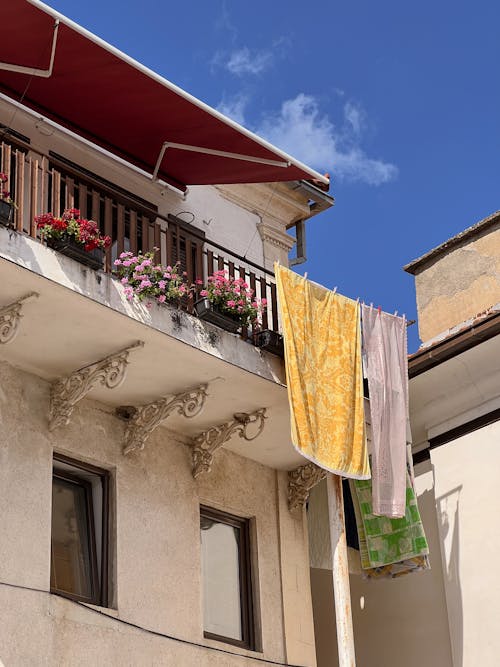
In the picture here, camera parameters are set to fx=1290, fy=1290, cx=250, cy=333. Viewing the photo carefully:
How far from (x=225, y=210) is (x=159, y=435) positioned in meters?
3.67

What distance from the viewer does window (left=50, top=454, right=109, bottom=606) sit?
444 inches

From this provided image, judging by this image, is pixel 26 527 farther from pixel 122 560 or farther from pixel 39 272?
pixel 39 272

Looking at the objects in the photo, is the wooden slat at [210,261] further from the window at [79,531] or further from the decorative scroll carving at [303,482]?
the decorative scroll carving at [303,482]

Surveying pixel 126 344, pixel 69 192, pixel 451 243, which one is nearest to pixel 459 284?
pixel 451 243

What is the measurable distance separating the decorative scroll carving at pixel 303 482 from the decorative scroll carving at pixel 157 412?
1.93 meters

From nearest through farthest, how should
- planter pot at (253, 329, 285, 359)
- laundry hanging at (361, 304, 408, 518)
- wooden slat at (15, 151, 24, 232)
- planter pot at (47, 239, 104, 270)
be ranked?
1. planter pot at (47, 239, 104, 270)
2. wooden slat at (15, 151, 24, 232)
3. planter pot at (253, 329, 285, 359)
4. laundry hanging at (361, 304, 408, 518)

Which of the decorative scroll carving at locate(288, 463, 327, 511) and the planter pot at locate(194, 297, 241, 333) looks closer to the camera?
the planter pot at locate(194, 297, 241, 333)

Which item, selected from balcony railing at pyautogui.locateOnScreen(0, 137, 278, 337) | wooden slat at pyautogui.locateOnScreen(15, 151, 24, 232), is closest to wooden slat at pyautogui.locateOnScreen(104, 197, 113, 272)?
balcony railing at pyautogui.locateOnScreen(0, 137, 278, 337)

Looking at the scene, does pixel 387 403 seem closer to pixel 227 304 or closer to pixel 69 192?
pixel 227 304

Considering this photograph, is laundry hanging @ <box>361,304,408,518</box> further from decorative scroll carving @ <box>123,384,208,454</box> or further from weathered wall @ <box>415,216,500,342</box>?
weathered wall @ <box>415,216,500,342</box>

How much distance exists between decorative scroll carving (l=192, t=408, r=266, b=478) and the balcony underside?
8cm

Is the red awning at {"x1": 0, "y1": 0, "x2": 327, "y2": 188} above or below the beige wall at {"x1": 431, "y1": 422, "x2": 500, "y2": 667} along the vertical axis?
above

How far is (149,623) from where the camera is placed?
37.3 feet

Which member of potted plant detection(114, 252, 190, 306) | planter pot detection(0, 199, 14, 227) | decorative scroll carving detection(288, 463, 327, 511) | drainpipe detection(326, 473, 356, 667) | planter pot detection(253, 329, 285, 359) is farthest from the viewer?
decorative scroll carving detection(288, 463, 327, 511)
